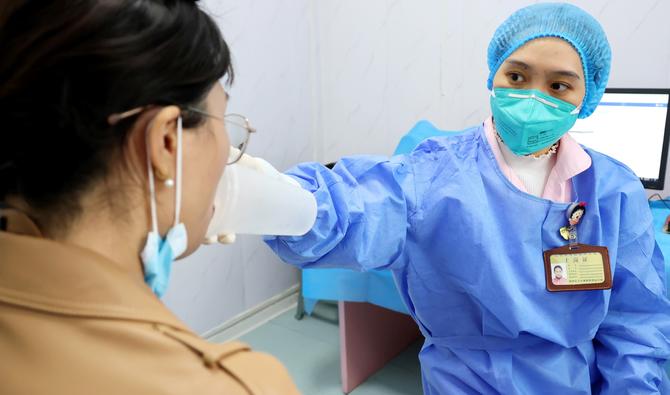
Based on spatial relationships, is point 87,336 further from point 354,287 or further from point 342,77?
point 342,77

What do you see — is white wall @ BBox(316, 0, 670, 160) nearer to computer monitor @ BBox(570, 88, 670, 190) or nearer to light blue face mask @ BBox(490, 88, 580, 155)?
computer monitor @ BBox(570, 88, 670, 190)

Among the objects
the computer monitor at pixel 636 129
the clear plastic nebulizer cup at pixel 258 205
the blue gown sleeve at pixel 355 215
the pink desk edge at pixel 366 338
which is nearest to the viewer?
the clear plastic nebulizer cup at pixel 258 205

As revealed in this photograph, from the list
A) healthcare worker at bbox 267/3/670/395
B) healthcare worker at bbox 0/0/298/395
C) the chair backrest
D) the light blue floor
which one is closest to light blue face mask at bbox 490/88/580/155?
healthcare worker at bbox 267/3/670/395

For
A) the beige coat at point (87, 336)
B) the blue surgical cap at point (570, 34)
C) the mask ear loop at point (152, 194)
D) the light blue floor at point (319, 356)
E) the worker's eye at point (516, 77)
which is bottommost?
the light blue floor at point (319, 356)

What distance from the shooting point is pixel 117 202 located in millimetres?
521

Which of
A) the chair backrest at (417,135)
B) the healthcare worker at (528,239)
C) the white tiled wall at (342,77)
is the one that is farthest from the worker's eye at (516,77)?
the white tiled wall at (342,77)

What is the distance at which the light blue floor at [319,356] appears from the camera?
2.22m

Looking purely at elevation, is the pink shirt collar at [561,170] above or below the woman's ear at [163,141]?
below

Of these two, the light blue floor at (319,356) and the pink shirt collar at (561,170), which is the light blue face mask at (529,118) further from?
the light blue floor at (319,356)

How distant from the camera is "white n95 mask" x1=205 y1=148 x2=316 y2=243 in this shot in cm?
72

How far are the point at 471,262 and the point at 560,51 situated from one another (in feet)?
1.54

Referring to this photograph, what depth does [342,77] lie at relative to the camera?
2.87 m

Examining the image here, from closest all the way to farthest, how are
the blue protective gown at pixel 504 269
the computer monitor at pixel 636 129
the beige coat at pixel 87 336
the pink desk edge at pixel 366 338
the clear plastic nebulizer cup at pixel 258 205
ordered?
the beige coat at pixel 87 336 < the clear plastic nebulizer cup at pixel 258 205 < the blue protective gown at pixel 504 269 < the computer monitor at pixel 636 129 < the pink desk edge at pixel 366 338

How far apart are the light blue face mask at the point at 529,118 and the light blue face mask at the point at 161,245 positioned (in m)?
0.76
